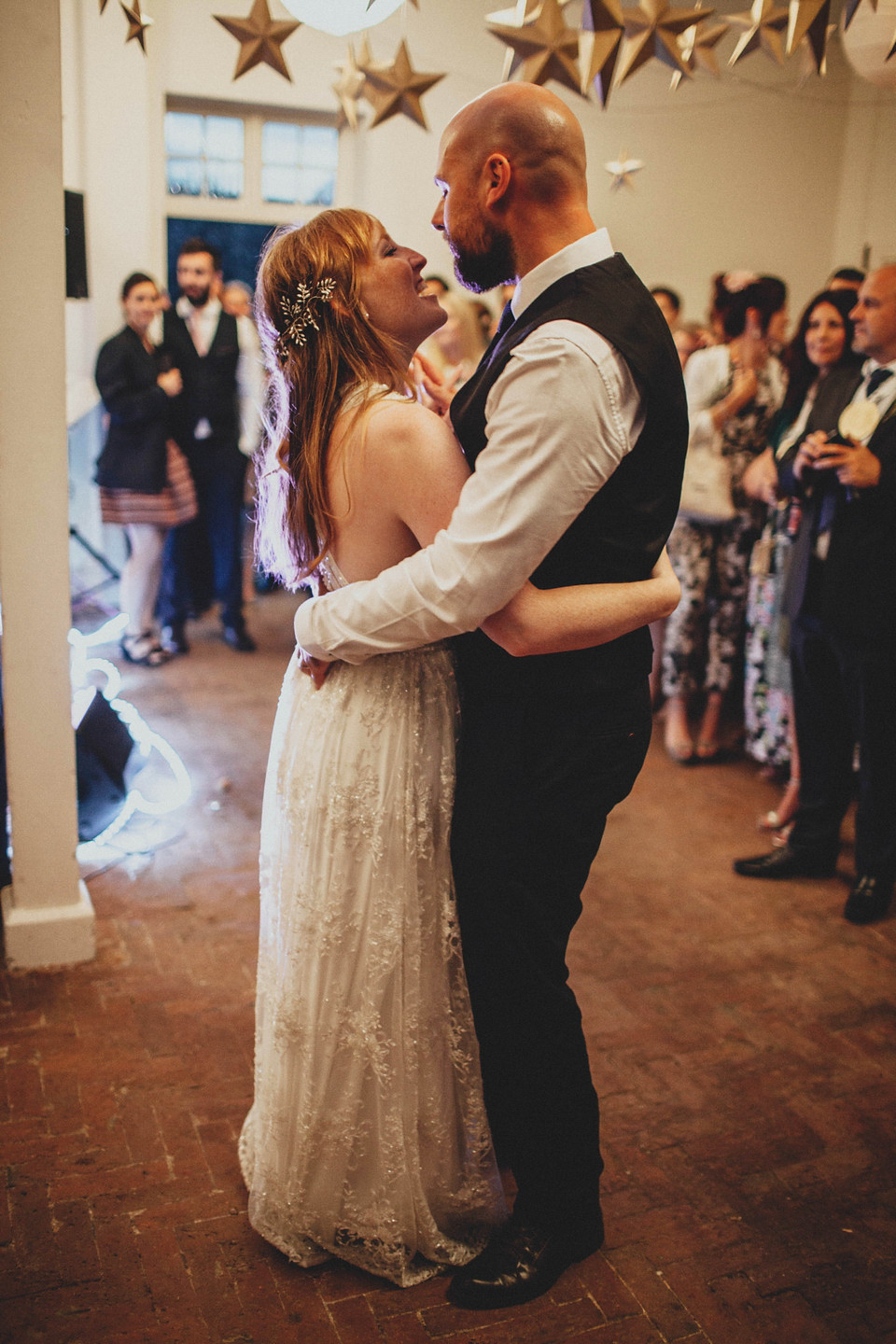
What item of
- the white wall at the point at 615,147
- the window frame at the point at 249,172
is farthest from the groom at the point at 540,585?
the window frame at the point at 249,172

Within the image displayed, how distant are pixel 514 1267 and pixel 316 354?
1.65 m

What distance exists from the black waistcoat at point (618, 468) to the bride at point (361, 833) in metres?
0.07

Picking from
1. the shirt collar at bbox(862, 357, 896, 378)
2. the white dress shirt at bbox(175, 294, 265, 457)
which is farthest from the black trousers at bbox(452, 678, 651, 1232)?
the white dress shirt at bbox(175, 294, 265, 457)

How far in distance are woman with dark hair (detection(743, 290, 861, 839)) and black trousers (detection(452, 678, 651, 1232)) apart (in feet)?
7.76

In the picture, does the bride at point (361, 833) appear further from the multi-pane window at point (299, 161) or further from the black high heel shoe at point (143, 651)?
the multi-pane window at point (299, 161)

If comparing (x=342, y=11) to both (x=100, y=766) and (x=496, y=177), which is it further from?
(x=100, y=766)

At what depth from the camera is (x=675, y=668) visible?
4.88m

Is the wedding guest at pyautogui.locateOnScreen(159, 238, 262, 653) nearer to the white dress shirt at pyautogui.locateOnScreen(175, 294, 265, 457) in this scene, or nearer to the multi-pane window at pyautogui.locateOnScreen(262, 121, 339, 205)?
the white dress shirt at pyautogui.locateOnScreen(175, 294, 265, 457)

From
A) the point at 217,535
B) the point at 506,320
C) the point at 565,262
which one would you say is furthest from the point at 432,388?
the point at 217,535

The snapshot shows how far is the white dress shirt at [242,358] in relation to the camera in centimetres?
608

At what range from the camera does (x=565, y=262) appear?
1.66m

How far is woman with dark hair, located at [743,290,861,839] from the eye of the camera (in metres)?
3.84

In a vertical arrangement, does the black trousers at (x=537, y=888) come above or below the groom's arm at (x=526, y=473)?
below

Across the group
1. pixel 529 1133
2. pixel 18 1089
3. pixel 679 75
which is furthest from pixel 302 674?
pixel 679 75
